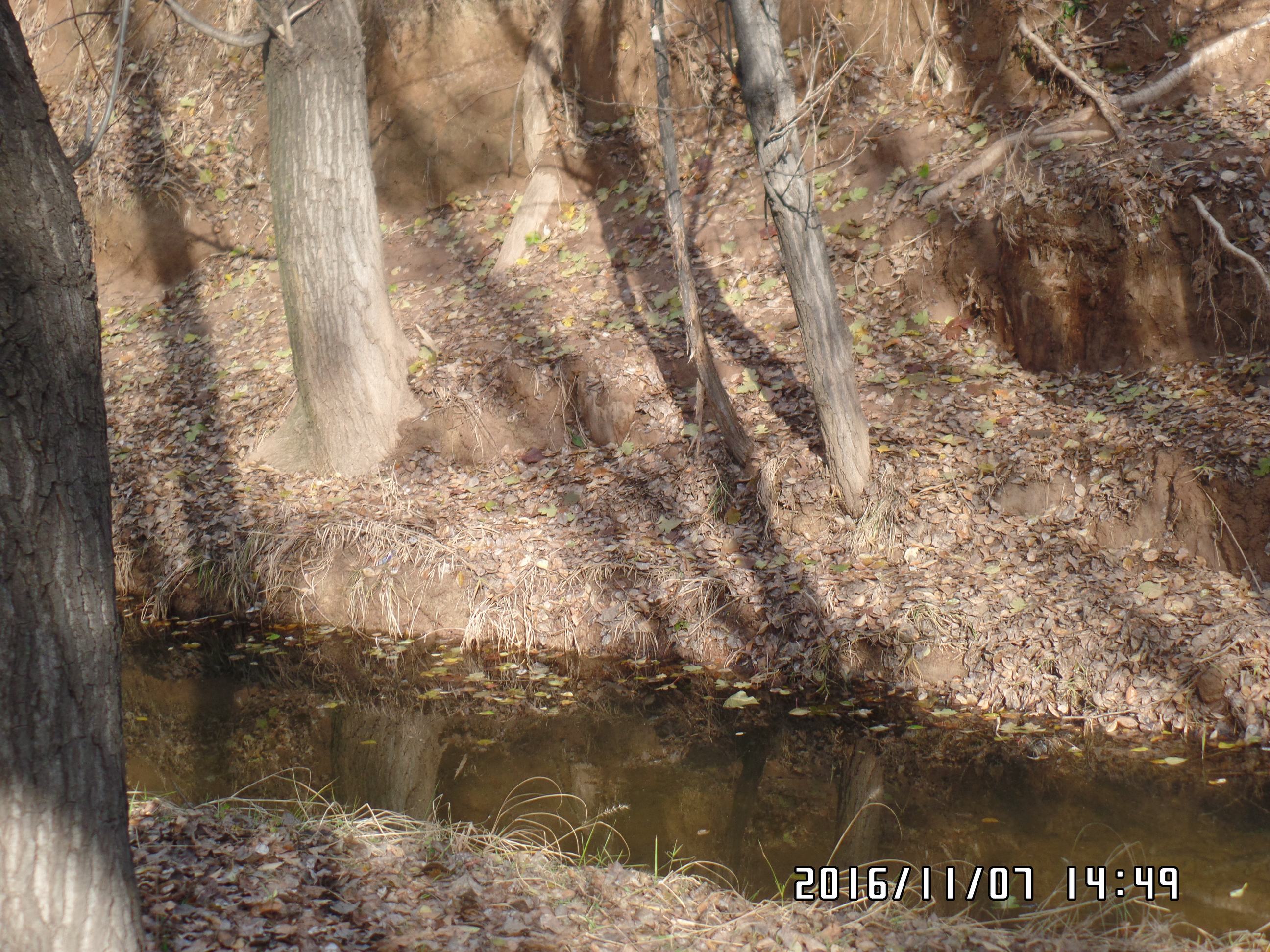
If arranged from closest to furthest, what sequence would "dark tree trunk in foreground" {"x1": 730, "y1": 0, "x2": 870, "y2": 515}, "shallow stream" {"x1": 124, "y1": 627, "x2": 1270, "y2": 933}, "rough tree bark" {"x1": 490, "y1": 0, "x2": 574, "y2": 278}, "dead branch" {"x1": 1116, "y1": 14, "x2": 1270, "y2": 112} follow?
"shallow stream" {"x1": 124, "y1": 627, "x2": 1270, "y2": 933} → "dark tree trunk in foreground" {"x1": 730, "y1": 0, "x2": 870, "y2": 515} → "dead branch" {"x1": 1116, "y1": 14, "x2": 1270, "y2": 112} → "rough tree bark" {"x1": 490, "y1": 0, "x2": 574, "y2": 278}

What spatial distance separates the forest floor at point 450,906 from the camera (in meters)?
3.24

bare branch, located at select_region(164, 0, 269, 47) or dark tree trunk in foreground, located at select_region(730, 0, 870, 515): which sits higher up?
bare branch, located at select_region(164, 0, 269, 47)

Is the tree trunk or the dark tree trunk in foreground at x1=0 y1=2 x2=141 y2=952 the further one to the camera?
the tree trunk

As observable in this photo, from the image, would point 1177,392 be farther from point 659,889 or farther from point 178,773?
point 178,773

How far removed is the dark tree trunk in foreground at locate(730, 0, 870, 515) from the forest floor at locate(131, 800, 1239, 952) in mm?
3409

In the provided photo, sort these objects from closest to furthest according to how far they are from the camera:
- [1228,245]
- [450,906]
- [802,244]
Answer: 1. [450,906]
2. [802,244]
3. [1228,245]

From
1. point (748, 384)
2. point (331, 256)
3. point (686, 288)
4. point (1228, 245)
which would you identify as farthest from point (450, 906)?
point (1228, 245)

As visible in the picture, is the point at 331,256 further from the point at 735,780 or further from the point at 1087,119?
the point at 1087,119

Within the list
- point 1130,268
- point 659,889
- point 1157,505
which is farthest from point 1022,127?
point 659,889

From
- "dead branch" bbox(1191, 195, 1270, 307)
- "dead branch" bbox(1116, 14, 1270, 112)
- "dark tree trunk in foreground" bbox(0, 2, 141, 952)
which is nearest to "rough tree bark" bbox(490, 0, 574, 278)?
"dead branch" bbox(1116, 14, 1270, 112)

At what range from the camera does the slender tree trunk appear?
7.10 meters

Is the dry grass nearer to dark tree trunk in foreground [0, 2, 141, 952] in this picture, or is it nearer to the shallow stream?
the shallow stream

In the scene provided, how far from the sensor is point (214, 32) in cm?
614

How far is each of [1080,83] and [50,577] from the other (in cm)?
857
